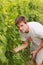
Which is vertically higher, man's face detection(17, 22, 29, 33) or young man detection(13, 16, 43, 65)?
man's face detection(17, 22, 29, 33)

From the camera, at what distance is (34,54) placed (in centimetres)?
652

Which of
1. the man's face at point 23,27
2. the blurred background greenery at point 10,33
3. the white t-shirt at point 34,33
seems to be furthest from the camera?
the blurred background greenery at point 10,33

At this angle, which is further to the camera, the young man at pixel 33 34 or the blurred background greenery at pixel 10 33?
the blurred background greenery at pixel 10 33

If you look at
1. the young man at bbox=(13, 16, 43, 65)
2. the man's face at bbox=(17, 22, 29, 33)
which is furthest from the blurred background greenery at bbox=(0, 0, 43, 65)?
the man's face at bbox=(17, 22, 29, 33)

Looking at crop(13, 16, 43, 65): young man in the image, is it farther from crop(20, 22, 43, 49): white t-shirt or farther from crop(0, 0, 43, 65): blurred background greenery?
crop(0, 0, 43, 65): blurred background greenery

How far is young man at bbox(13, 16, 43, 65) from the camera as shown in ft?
20.2

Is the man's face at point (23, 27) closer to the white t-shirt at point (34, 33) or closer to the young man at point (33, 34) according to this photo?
the young man at point (33, 34)

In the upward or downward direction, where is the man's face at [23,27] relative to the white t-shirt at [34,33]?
upward

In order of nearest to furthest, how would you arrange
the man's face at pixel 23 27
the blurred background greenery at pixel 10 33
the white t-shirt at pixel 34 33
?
the man's face at pixel 23 27, the white t-shirt at pixel 34 33, the blurred background greenery at pixel 10 33

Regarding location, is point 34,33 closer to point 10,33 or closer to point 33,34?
point 33,34

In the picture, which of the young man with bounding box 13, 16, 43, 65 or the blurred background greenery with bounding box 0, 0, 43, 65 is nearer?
the young man with bounding box 13, 16, 43, 65

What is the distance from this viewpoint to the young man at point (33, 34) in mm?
6169

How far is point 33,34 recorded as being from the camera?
6328 millimetres

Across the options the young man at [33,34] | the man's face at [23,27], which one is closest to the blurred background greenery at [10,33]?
the young man at [33,34]
